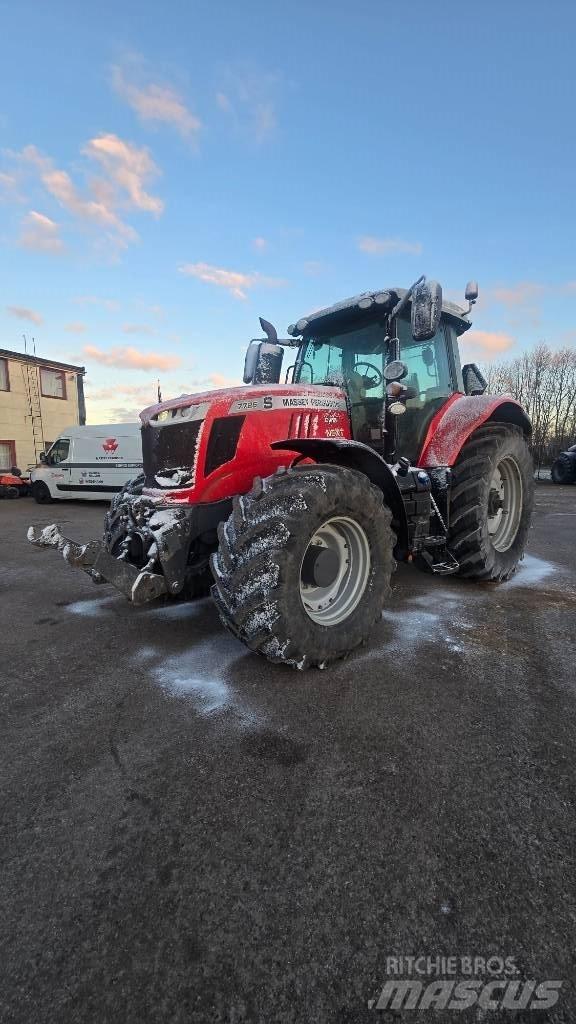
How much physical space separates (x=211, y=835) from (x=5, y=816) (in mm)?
777

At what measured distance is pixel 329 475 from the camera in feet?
9.11

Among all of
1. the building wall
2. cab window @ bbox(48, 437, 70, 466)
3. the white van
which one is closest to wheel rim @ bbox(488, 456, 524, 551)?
the white van

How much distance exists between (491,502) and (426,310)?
2383 millimetres

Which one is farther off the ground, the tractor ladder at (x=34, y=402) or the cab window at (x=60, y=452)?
the tractor ladder at (x=34, y=402)

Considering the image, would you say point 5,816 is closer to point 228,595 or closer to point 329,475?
point 228,595

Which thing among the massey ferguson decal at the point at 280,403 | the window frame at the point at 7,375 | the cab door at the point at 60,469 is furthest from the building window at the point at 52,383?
the massey ferguson decal at the point at 280,403

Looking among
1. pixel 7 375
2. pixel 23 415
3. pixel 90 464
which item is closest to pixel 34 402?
pixel 23 415

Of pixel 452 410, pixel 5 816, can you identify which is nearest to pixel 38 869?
pixel 5 816

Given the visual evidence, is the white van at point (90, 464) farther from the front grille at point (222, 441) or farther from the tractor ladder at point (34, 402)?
the front grille at point (222, 441)

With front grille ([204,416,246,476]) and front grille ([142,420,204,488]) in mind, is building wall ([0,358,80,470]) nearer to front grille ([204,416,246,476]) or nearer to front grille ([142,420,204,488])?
front grille ([142,420,204,488])

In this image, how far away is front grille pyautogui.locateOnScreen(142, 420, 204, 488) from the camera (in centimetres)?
321

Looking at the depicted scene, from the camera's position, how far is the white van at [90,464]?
1310 centimetres

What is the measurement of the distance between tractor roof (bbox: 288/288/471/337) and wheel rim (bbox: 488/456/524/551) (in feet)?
5.60

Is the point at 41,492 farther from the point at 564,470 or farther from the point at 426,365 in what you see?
the point at 564,470
